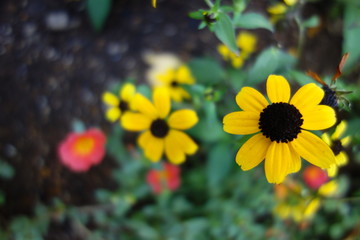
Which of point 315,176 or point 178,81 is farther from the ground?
point 178,81

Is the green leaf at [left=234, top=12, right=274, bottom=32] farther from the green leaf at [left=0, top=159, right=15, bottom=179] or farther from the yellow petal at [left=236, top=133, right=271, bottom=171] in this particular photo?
the green leaf at [left=0, top=159, right=15, bottom=179]

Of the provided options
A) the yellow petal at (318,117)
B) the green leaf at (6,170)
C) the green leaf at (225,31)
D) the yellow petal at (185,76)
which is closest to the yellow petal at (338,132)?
the yellow petal at (318,117)

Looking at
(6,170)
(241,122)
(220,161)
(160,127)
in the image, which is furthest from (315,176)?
(6,170)

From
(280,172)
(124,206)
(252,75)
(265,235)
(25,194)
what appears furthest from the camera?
(25,194)

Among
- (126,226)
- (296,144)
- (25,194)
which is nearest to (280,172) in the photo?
(296,144)

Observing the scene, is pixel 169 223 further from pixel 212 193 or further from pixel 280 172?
pixel 280 172

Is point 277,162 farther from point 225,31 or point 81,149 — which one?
point 81,149

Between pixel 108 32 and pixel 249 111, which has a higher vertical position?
pixel 249 111
